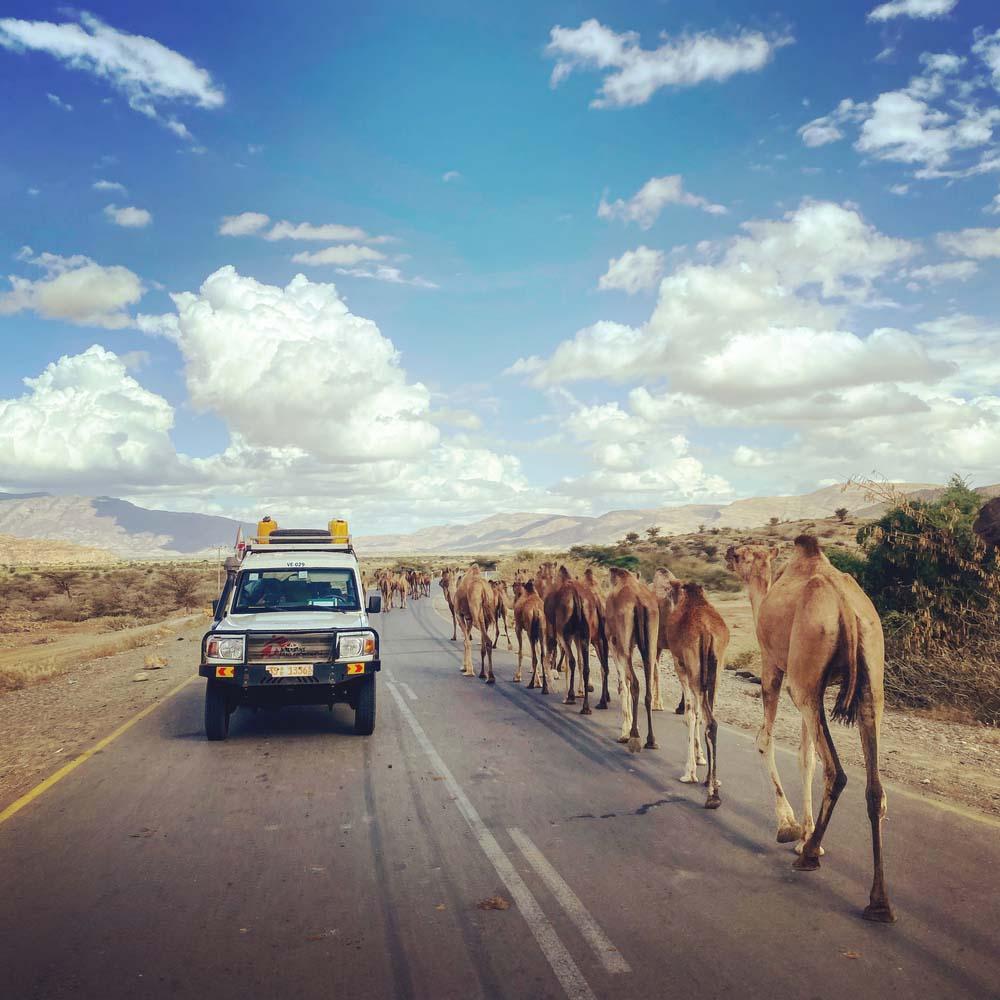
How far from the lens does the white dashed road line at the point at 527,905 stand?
390 centimetres

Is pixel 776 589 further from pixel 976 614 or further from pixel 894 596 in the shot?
pixel 894 596

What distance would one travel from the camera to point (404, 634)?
2302cm

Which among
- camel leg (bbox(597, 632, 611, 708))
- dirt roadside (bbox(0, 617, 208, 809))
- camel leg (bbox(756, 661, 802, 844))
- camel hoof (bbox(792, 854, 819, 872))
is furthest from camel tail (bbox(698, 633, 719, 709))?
dirt roadside (bbox(0, 617, 208, 809))

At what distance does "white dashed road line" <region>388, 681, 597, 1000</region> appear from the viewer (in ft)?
12.8

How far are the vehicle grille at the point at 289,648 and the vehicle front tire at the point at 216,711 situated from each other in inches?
26.1

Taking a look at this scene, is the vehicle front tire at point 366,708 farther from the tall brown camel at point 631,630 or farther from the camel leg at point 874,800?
the camel leg at point 874,800

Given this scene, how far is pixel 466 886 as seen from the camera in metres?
5.05

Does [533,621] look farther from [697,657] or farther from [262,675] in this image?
[697,657]

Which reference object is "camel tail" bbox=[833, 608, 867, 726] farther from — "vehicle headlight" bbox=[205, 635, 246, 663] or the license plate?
"vehicle headlight" bbox=[205, 635, 246, 663]

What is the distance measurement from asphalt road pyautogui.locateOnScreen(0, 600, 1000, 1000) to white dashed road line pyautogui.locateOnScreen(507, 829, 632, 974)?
17mm

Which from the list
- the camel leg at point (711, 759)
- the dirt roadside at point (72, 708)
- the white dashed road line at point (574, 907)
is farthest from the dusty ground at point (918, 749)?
the dirt roadside at point (72, 708)

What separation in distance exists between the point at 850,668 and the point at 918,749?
4.79 m

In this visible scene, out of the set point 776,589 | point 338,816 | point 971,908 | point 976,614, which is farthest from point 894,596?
point 338,816

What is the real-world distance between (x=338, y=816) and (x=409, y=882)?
1580mm
